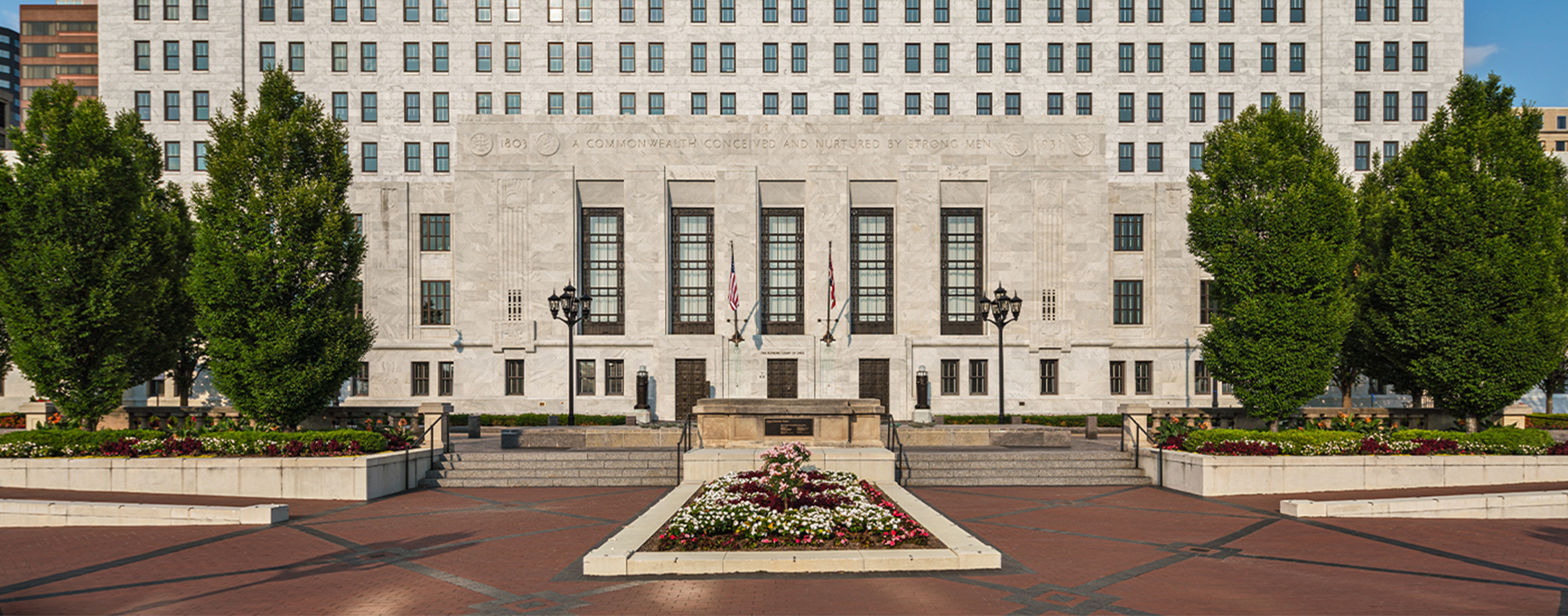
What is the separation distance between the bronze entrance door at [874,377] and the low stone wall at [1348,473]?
20811 millimetres

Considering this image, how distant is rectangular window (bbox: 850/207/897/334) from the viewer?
41.4m

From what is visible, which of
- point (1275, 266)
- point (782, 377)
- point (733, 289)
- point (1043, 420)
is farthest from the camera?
point (782, 377)

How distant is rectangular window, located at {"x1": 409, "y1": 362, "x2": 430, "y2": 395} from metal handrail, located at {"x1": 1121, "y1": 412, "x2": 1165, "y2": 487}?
110 feet

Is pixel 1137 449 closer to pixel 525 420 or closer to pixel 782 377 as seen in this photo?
pixel 782 377

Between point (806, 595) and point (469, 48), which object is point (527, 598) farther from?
point (469, 48)

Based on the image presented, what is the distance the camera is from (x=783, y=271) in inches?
1626

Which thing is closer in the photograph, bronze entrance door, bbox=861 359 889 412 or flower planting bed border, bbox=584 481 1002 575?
flower planting bed border, bbox=584 481 1002 575

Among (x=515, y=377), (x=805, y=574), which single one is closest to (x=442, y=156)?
(x=515, y=377)

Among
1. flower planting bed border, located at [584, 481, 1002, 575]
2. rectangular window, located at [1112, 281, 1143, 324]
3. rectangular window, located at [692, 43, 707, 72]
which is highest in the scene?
rectangular window, located at [692, 43, 707, 72]

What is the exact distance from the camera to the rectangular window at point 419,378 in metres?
42.5

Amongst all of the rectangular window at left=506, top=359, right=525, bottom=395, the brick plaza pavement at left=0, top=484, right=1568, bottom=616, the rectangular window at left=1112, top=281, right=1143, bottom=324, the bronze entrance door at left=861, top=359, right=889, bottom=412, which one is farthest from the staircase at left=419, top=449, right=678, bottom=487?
the rectangular window at left=1112, top=281, right=1143, bottom=324

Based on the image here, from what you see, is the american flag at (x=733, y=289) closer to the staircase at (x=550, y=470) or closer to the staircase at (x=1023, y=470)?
the staircase at (x=550, y=470)

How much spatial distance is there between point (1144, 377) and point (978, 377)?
356 inches

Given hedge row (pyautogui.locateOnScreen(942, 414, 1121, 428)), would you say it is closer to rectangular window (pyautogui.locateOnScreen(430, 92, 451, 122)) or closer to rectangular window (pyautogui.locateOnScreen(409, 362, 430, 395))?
rectangular window (pyautogui.locateOnScreen(409, 362, 430, 395))
